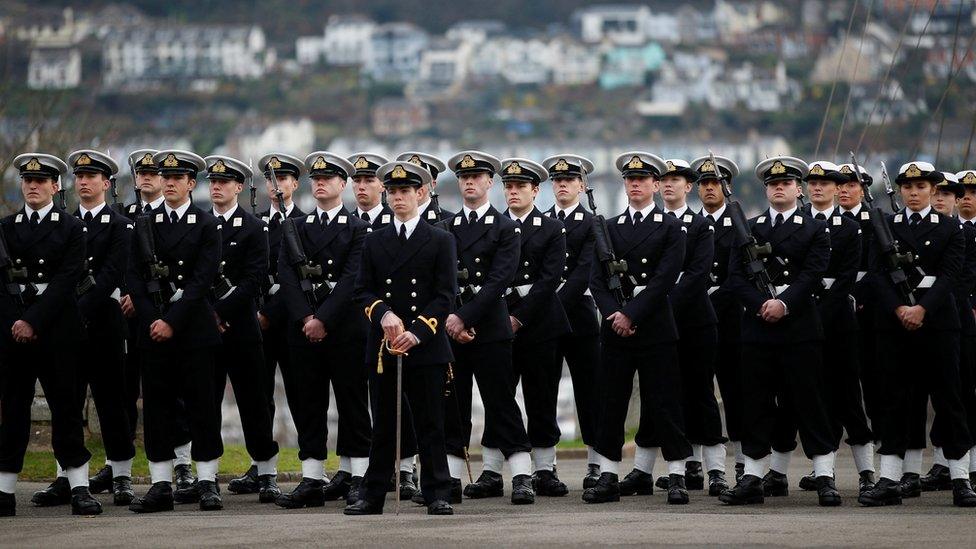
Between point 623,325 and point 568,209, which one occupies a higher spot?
point 568,209

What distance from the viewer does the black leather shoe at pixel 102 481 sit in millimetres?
13794

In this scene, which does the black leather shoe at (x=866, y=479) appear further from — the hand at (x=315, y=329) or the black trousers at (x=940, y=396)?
the hand at (x=315, y=329)

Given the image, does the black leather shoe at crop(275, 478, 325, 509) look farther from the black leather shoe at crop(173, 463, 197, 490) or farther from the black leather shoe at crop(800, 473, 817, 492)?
the black leather shoe at crop(800, 473, 817, 492)

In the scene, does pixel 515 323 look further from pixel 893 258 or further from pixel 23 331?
pixel 23 331

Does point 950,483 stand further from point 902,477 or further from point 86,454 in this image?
point 86,454

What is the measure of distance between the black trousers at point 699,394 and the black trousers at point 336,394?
2510mm

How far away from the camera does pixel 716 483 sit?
43.4ft

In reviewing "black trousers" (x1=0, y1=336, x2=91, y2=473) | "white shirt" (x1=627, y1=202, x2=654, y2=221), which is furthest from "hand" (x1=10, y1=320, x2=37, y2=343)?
"white shirt" (x1=627, y1=202, x2=654, y2=221)

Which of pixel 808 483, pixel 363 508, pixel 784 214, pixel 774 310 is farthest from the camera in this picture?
pixel 808 483

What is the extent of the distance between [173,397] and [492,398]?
2.33 metres

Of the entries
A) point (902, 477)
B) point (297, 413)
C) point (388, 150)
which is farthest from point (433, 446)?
point (388, 150)

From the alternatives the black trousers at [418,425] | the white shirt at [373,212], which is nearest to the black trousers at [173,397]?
the black trousers at [418,425]

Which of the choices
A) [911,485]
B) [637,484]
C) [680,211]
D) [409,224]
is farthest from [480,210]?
[911,485]

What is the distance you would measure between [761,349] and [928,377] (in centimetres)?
124
